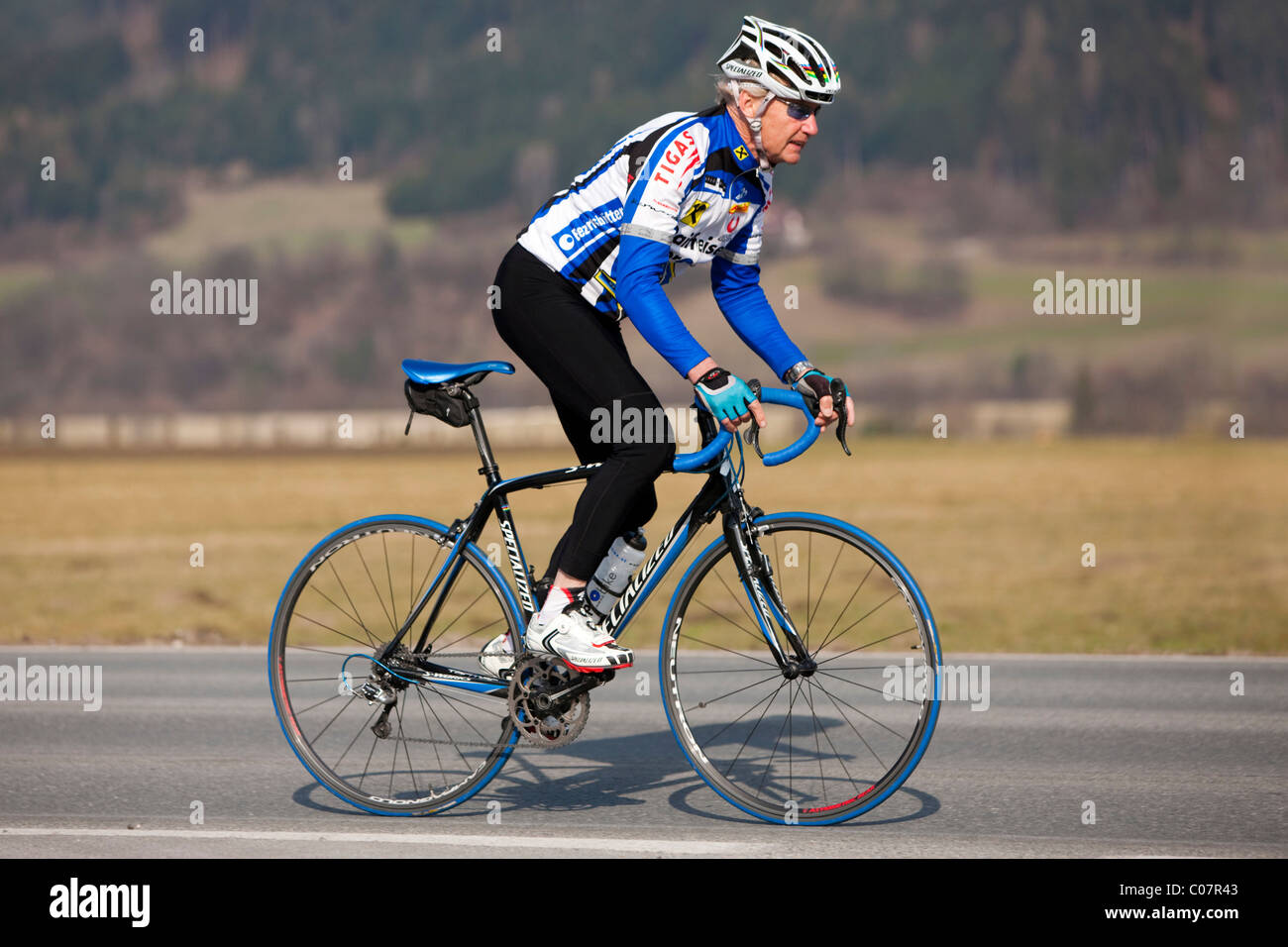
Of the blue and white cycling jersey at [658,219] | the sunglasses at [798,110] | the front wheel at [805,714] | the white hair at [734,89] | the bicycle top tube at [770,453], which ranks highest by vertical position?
the white hair at [734,89]

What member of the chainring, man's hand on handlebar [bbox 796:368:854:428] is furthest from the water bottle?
man's hand on handlebar [bbox 796:368:854:428]

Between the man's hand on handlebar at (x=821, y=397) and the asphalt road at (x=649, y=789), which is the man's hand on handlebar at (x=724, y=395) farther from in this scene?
the asphalt road at (x=649, y=789)

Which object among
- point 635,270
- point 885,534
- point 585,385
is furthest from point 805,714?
point 885,534

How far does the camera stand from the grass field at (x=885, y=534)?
49.9ft

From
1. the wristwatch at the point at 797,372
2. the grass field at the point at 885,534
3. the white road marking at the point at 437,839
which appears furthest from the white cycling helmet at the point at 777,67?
the white road marking at the point at 437,839

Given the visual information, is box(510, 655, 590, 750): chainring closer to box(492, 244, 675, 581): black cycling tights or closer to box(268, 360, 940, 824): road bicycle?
box(268, 360, 940, 824): road bicycle

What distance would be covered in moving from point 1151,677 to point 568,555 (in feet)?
16.2

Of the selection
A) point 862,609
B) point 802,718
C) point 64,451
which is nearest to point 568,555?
point 802,718

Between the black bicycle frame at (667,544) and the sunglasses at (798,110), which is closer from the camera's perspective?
the sunglasses at (798,110)

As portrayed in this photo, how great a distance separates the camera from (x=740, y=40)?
17.8ft

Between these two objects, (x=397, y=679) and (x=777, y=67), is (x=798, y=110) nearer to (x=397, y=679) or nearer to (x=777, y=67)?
(x=777, y=67)

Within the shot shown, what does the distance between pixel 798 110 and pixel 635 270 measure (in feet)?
2.68

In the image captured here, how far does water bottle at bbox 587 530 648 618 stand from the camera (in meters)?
5.66

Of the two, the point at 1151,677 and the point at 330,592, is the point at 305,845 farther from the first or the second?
the point at 330,592
